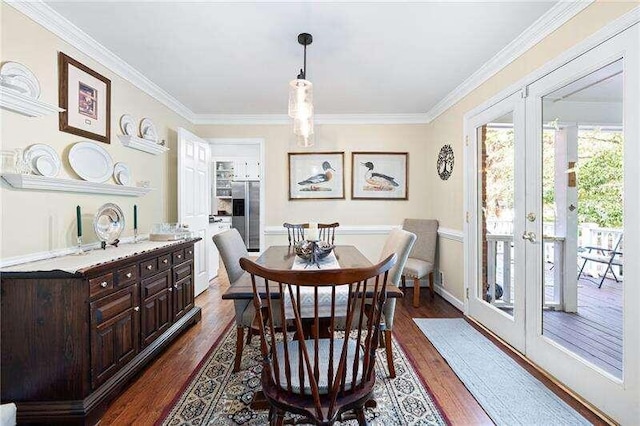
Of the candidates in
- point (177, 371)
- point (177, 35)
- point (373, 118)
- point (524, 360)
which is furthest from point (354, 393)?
point (373, 118)

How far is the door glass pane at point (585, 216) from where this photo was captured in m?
1.72

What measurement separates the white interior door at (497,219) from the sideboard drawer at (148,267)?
2844 millimetres

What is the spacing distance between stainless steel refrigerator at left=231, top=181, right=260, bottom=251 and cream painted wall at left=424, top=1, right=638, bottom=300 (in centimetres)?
401

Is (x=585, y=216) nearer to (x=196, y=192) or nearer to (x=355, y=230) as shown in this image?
(x=355, y=230)

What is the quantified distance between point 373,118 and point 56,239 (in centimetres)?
370

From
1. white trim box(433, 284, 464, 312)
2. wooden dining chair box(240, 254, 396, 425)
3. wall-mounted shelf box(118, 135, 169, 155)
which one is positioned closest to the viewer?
wooden dining chair box(240, 254, 396, 425)

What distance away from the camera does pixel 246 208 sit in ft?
23.2

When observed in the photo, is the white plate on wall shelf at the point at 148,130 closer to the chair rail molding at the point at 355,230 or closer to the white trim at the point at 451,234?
the chair rail molding at the point at 355,230

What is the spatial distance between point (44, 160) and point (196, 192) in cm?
199

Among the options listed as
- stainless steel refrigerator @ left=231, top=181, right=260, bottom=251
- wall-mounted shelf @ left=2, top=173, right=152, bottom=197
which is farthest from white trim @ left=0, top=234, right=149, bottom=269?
stainless steel refrigerator @ left=231, top=181, right=260, bottom=251

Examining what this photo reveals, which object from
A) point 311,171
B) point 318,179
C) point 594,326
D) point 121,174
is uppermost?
point 311,171

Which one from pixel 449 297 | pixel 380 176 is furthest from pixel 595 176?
pixel 380 176

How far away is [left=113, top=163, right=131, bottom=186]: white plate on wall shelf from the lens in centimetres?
271

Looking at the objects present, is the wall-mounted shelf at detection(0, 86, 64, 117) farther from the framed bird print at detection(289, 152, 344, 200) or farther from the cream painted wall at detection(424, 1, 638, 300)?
the cream painted wall at detection(424, 1, 638, 300)
